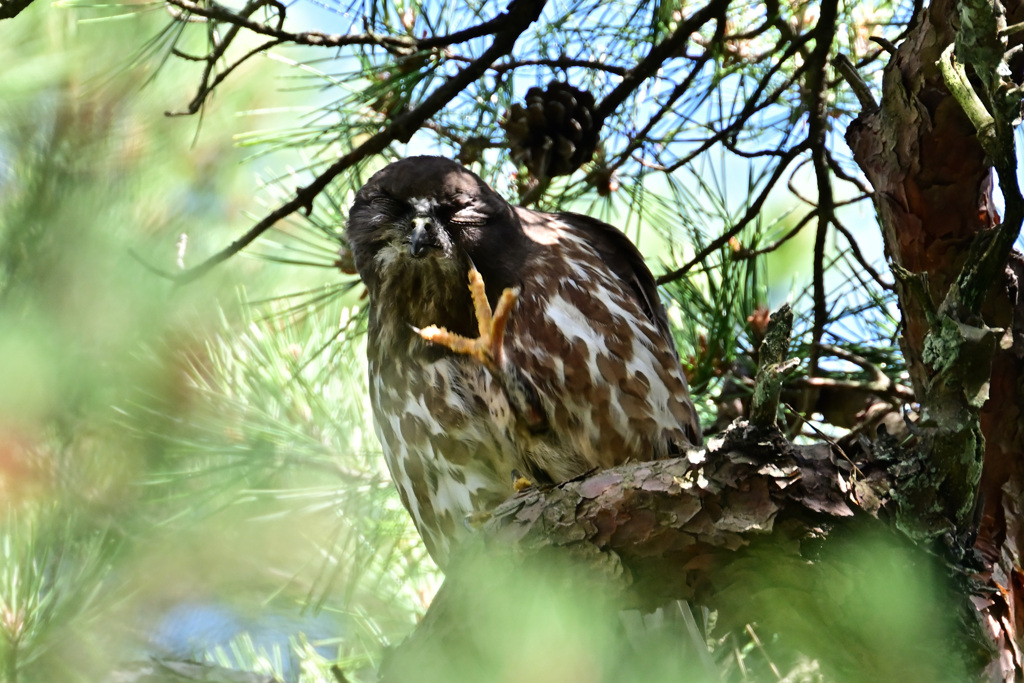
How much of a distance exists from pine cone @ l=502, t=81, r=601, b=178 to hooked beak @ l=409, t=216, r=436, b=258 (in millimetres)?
397

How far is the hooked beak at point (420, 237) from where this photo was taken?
2.56 metres

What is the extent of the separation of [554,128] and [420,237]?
51 centimetres

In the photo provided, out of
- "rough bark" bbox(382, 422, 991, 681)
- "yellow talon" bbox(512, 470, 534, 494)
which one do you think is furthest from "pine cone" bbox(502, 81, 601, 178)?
"rough bark" bbox(382, 422, 991, 681)

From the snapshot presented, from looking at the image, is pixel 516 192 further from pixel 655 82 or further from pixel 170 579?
pixel 170 579

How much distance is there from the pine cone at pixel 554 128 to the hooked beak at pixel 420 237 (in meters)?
0.40

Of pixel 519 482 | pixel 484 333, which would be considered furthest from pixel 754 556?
pixel 484 333

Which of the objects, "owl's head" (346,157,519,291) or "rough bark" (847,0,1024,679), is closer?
"rough bark" (847,0,1024,679)

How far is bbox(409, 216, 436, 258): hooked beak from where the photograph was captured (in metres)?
2.56

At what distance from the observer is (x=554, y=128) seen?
2.75 m

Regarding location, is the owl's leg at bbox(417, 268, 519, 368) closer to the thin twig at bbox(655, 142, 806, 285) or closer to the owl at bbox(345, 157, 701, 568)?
the owl at bbox(345, 157, 701, 568)

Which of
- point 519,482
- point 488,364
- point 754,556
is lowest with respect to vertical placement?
point 754,556

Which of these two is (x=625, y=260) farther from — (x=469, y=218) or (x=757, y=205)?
(x=469, y=218)

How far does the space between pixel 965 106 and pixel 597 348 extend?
1.32 metres

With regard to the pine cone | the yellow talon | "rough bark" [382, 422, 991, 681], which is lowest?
"rough bark" [382, 422, 991, 681]
